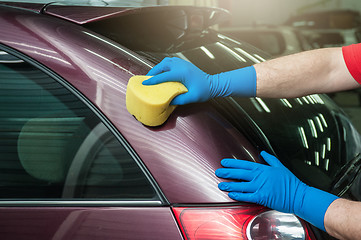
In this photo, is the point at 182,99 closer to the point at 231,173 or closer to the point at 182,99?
the point at 182,99

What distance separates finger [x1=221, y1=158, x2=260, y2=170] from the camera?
1109 millimetres

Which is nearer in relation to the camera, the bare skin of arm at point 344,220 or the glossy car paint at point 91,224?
the glossy car paint at point 91,224

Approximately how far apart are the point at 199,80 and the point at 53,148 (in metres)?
0.51

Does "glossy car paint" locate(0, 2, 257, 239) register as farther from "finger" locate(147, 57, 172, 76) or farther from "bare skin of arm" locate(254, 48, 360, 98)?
→ "bare skin of arm" locate(254, 48, 360, 98)

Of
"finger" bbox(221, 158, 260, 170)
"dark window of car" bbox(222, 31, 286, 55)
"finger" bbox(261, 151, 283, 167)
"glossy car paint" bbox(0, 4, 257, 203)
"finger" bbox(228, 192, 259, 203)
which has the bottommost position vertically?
"dark window of car" bbox(222, 31, 286, 55)

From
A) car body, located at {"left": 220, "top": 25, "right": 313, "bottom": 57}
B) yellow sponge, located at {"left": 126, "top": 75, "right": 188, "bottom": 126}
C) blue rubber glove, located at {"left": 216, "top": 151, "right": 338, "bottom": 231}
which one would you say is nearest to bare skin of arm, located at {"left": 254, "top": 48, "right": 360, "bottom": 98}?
blue rubber glove, located at {"left": 216, "top": 151, "right": 338, "bottom": 231}

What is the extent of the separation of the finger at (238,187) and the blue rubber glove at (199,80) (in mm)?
273

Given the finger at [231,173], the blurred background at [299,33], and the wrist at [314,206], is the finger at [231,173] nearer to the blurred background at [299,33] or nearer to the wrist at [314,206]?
the wrist at [314,206]

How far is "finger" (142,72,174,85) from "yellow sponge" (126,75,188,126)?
12mm

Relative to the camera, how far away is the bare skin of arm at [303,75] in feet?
5.14

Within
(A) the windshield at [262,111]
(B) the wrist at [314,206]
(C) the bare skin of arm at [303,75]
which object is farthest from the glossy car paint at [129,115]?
(C) the bare skin of arm at [303,75]

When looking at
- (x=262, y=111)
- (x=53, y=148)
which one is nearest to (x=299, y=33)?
(x=262, y=111)

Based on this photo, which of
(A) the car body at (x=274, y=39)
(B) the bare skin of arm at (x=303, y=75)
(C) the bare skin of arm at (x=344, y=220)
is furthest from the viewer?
(A) the car body at (x=274, y=39)

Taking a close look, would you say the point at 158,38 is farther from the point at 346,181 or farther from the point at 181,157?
the point at 346,181
